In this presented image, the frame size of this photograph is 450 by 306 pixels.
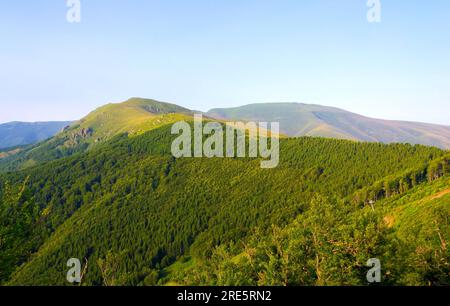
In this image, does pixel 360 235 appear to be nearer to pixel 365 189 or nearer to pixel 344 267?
pixel 344 267

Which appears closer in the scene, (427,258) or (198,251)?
(427,258)

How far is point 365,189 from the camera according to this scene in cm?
18375

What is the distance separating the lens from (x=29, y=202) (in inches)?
1319

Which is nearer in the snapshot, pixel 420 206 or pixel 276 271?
pixel 276 271

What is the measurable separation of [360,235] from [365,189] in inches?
6052
